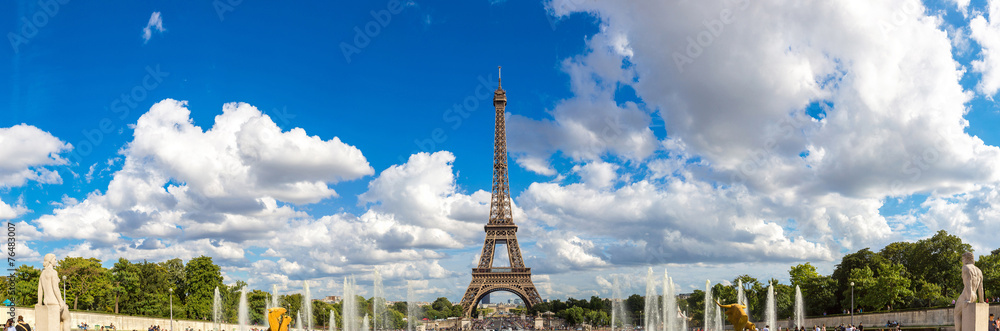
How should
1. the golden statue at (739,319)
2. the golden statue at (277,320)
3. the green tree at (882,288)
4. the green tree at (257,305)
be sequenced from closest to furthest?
1. the golden statue at (739,319)
2. the golden statue at (277,320)
3. the green tree at (882,288)
4. the green tree at (257,305)

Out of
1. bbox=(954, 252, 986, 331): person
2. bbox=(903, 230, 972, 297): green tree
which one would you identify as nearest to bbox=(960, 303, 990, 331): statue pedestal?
bbox=(954, 252, 986, 331): person

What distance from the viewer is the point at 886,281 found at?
54688 mm

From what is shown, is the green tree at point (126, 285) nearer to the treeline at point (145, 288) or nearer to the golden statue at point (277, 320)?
the treeline at point (145, 288)

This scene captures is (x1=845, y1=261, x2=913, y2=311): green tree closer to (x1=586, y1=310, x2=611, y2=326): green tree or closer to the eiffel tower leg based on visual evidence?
the eiffel tower leg

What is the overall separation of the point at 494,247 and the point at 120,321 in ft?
175

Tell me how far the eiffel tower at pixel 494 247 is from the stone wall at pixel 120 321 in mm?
35667

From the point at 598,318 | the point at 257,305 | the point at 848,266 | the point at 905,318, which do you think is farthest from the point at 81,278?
the point at 598,318

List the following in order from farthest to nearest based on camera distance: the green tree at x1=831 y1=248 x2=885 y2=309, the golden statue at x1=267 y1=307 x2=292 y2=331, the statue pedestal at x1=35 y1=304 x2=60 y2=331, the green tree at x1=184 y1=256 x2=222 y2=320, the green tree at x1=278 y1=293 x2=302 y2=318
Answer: the green tree at x1=278 y1=293 x2=302 y2=318
the green tree at x1=184 y1=256 x2=222 y2=320
the green tree at x1=831 y1=248 x2=885 y2=309
the golden statue at x1=267 y1=307 x2=292 y2=331
the statue pedestal at x1=35 y1=304 x2=60 y2=331

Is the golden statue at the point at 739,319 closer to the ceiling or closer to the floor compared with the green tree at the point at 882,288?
closer to the ceiling

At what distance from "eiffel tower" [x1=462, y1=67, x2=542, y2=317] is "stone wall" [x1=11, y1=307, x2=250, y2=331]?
35667 millimetres

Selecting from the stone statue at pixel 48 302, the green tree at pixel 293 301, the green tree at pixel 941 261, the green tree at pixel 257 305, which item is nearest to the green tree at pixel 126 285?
the green tree at pixel 257 305

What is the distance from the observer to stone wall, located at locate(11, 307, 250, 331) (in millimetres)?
41688

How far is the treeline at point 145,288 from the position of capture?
58.8 meters

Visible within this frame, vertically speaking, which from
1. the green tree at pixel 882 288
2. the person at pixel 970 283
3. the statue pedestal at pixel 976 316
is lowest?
the green tree at pixel 882 288
